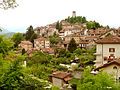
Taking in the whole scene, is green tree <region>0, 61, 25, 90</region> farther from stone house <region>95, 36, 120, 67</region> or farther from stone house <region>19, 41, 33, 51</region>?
stone house <region>19, 41, 33, 51</region>

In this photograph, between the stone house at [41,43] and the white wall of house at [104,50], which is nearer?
the white wall of house at [104,50]

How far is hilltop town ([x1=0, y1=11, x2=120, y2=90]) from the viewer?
31.0 ft

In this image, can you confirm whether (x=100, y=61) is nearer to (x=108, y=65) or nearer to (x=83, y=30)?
(x=108, y=65)

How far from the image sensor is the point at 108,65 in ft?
83.0

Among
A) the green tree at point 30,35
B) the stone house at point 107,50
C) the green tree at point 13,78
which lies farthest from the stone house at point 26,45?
the green tree at point 13,78

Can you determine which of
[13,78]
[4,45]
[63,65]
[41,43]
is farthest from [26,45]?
[13,78]

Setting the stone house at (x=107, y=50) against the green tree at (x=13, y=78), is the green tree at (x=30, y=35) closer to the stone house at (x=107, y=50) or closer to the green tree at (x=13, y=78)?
the stone house at (x=107, y=50)

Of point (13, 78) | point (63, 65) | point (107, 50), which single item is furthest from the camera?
point (63, 65)

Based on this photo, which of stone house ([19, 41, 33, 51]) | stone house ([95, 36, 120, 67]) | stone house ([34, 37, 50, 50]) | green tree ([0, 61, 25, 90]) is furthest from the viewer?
stone house ([34, 37, 50, 50])

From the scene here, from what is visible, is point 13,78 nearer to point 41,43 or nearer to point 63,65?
point 63,65

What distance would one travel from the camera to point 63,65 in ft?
159

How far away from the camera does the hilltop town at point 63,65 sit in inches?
372

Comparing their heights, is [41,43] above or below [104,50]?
above

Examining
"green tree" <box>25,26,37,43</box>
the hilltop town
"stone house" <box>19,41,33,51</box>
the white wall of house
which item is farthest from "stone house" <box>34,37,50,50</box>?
the white wall of house
